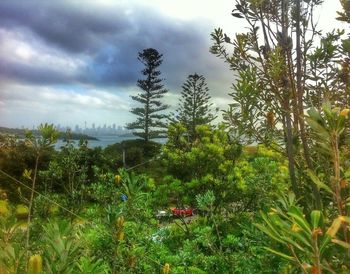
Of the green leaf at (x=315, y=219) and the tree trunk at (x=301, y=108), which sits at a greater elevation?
the tree trunk at (x=301, y=108)

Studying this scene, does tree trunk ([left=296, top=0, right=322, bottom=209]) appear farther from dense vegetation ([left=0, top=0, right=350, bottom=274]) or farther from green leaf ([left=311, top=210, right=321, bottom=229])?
green leaf ([left=311, top=210, right=321, bottom=229])

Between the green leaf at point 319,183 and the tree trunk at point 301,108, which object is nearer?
the green leaf at point 319,183

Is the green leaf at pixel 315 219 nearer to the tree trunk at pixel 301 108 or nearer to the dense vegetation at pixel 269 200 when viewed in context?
the dense vegetation at pixel 269 200

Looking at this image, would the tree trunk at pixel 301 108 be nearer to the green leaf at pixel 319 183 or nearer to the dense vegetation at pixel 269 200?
the dense vegetation at pixel 269 200

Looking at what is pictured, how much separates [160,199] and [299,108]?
985cm

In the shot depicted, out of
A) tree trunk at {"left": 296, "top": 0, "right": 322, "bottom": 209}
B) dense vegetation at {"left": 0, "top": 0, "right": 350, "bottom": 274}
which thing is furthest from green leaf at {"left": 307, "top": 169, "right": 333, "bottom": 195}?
tree trunk at {"left": 296, "top": 0, "right": 322, "bottom": 209}

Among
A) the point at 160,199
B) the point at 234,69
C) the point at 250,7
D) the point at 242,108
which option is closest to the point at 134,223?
the point at 242,108

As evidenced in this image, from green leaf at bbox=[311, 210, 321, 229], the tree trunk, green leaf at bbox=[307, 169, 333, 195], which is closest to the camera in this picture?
green leaf at bbox=[311, 210, 321, 229]

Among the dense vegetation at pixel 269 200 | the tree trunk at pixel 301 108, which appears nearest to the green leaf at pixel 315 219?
the dense vegetation at pixel 269 200

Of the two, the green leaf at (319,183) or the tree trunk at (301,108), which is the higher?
the tree trunk at (301,108)

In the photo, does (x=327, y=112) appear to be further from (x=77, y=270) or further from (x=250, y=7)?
(x=250, y=7)

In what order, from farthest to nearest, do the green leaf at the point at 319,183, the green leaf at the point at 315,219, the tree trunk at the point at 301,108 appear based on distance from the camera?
the tree trunk at the point at 301,108 < the green leaf at the point at 319,183 < the green leaf at the point at 315,219

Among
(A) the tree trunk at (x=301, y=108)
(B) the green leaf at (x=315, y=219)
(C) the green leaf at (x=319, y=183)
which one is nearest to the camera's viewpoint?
(B) the green leaf at (x=315, y=219)

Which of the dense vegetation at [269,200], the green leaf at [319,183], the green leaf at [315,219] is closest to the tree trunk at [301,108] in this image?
the dense vegetation at [269,200]
